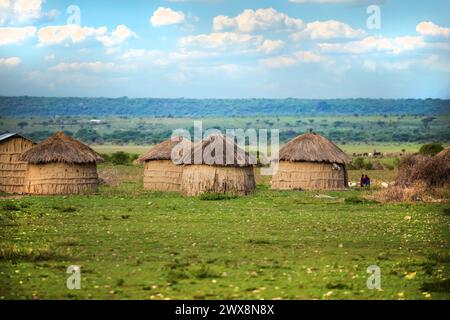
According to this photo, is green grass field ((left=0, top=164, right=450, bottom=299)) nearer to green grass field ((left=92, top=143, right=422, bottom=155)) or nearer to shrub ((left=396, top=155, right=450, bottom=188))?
shrub ((left=396, top=155, right=450, bottom=188))

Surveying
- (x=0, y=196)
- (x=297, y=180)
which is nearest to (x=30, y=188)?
(x=0, y=196)

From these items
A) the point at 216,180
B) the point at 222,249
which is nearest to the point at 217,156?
the point at 216,180

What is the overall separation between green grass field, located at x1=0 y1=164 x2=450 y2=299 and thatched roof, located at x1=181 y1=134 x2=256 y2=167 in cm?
337

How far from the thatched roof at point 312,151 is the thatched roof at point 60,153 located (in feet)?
26.7

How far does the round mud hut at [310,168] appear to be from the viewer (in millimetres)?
36097

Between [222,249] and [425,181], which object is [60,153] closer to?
[425,181]

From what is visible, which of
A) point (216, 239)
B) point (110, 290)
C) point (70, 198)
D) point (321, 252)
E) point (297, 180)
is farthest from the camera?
point (297, 180)

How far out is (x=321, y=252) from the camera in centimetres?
1683

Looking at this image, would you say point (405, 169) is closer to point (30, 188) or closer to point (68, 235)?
point (30, 188)

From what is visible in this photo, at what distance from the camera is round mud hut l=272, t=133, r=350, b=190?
118 feet

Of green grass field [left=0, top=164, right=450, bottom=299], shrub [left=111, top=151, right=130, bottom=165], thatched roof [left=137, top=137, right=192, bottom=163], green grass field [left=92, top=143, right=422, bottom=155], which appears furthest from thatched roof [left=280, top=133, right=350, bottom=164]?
green grass field [left=92, top=143, right=422, bottom=155]

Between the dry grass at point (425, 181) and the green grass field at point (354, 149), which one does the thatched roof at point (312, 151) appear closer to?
the dry grass at point (425, 181)
